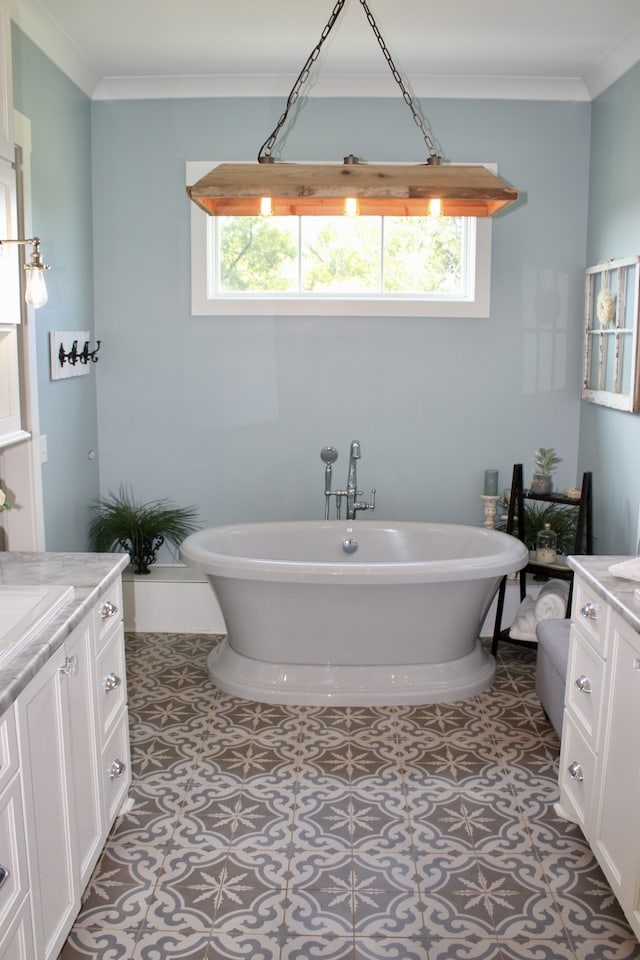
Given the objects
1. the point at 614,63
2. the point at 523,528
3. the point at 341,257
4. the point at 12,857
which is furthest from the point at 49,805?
the point at 614,63

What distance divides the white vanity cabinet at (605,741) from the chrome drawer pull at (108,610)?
139 centimetres

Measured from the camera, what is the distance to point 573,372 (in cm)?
449

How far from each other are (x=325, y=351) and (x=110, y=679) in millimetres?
2410

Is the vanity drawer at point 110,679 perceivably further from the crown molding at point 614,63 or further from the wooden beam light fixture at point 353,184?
the crown molding at point 614,63

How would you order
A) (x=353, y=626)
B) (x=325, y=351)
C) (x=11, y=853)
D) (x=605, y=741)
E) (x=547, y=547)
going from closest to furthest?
(x=11, y=853) < (x=605, y=741) < (x=353, y=626) < (x=547, y=547) < (x=325, y=351)

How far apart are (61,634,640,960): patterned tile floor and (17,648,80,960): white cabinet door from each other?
206 mm

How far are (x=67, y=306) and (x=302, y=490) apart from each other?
4.91ft

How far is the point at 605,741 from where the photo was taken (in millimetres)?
2350

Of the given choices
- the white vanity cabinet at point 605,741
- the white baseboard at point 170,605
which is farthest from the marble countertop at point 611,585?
the white baseboard at point 170,605

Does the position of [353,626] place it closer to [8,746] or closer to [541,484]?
[541,484]

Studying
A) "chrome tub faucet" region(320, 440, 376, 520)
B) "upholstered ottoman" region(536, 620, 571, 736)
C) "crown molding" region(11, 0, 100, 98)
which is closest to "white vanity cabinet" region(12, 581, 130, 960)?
"upholstered ottoman" region(536, 620, 571, 736)

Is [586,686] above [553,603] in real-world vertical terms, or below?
above

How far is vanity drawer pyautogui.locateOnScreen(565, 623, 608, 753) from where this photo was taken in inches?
95.3

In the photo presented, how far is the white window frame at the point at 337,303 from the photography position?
14.4 ft
